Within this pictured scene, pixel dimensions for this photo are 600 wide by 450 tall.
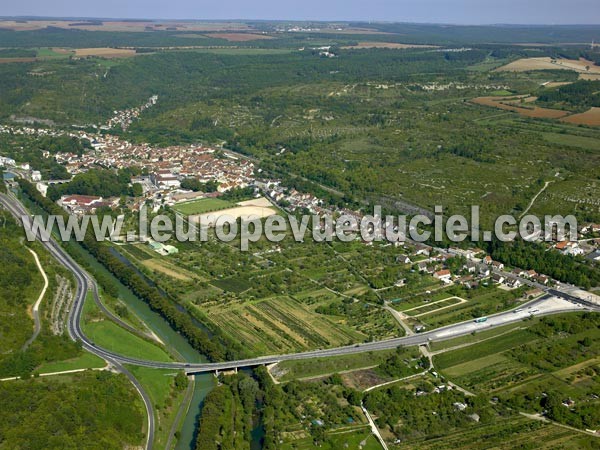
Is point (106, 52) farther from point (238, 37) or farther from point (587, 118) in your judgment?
point (587, 118)

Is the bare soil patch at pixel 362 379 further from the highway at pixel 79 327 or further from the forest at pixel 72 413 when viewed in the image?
the forest at pixel 72 413

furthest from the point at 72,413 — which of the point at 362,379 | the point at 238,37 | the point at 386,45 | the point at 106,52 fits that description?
the point at 238,37

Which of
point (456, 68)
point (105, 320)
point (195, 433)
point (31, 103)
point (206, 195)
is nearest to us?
point (195, 433)

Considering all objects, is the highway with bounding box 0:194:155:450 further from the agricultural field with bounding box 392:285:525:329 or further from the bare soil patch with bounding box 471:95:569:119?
the bare soil patch with bounding box 471:95:569:119

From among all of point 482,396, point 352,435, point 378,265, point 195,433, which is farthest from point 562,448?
point 378,265

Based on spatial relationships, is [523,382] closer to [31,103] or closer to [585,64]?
[31,103]

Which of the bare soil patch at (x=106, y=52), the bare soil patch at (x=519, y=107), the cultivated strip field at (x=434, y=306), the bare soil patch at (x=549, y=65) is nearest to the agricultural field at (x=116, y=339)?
the cultivated strip field at (x=434, y=306)
